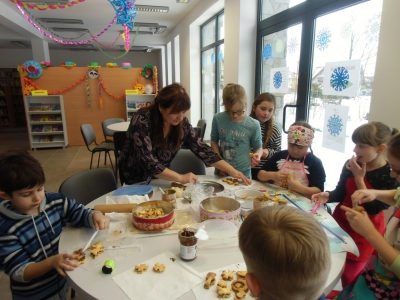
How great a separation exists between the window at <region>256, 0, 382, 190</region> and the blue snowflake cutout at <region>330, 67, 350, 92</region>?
0.10 metres

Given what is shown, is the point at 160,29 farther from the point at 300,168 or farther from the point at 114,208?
the point at 114,208

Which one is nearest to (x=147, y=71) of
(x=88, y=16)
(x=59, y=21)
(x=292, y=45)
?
(x=88, y=16)

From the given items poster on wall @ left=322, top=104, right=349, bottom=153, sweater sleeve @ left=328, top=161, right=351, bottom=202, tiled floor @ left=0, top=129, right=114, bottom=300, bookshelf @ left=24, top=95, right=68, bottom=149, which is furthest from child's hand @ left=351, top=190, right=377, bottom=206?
bookshelf @ left=24, top=95, right=68, bottom=149

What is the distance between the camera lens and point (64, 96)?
21.2 feet

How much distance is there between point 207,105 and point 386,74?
5.09m

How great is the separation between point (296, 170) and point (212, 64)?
485cm

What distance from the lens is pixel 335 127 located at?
2.53 metres

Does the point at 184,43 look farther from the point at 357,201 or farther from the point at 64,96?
the point at 357,201

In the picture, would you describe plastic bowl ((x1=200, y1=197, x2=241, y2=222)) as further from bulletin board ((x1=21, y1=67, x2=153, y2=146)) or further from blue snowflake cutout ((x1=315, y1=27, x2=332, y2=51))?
bulletin board ((x1=21, y1=67, x2=153, y2=146))

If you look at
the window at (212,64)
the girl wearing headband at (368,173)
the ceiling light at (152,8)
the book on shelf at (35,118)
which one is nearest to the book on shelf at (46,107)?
the book on shelf at (35,118)

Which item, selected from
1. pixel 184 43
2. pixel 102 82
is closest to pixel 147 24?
pixel 184 43

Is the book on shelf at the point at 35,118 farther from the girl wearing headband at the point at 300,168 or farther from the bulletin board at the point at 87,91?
the girl wearing headband at the point at 300,168

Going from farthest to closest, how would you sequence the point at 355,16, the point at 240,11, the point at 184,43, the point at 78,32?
1. the point at 78,32
2. the point at 184,43
3. the point at 240,11
4. the point at 355,16

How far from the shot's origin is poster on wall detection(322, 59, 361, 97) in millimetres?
2289
